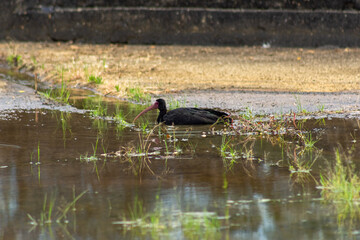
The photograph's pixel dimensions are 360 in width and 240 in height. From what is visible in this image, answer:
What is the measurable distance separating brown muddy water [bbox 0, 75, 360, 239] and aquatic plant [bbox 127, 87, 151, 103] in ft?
6.25

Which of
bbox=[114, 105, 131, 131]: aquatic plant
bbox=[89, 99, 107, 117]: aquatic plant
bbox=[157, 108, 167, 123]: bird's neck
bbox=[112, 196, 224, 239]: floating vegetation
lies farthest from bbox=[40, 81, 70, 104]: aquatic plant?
bbox=[112, 196, 224, 239]: floating vegetation

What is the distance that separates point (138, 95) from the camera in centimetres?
973

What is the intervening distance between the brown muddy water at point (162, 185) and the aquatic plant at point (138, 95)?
1.90 metres

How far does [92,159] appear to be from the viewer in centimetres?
604

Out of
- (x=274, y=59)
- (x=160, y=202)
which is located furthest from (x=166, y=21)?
(x=160, y=202)

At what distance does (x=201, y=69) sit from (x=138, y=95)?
3.10 metres

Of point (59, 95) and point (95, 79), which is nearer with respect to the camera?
point (59, 95)

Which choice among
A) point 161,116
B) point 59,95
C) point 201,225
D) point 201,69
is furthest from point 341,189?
point 201,69

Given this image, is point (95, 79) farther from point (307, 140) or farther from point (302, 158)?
point (302, 158)

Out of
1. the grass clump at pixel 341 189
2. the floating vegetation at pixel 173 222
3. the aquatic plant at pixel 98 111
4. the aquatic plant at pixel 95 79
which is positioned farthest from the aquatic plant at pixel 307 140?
the aquatic plant at pixel 95 79

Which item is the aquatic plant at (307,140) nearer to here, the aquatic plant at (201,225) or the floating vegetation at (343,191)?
the floating vegetation at (343,191)

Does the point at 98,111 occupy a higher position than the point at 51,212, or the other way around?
the point at 98,111

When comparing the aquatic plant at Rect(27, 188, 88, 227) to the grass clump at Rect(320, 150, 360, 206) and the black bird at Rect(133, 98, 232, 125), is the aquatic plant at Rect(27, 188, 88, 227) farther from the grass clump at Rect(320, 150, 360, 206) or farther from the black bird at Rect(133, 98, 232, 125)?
the black bird at Rect(133, 98, 232, 125)

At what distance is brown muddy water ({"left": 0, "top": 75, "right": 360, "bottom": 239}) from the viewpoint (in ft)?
13.4
